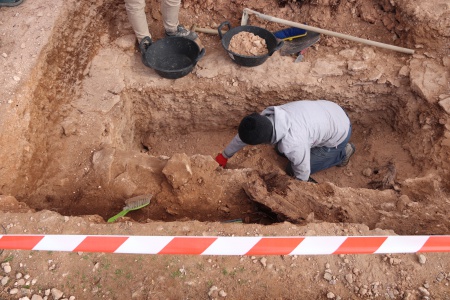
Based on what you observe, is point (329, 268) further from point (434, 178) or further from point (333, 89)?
point (333, 89)

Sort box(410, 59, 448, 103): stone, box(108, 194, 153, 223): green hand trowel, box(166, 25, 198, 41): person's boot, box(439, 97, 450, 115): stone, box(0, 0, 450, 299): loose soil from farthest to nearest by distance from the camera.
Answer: box(166, 25, 198, 41): person's boot
box(410, 59, 448, 103): stone
box(439, 97, 450, 115): stone
box(108, 194, 153, 223): green hand trowel
box(0, 0, 450, 299): loose soil

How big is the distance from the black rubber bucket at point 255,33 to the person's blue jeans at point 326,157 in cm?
123

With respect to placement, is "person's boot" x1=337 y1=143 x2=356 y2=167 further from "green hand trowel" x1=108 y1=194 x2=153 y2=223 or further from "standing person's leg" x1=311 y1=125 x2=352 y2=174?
"green hand trowel" x1=108 y1=194 x2=153 y2=223

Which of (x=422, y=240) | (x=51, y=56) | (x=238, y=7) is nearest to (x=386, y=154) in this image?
(x=422, y=240)

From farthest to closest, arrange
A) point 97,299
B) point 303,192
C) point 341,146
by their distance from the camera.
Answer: point 341,146 → point 303,192 → point 97,299

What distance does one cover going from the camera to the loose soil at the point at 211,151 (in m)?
2.59

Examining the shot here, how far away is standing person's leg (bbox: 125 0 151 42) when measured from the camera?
3867 millimetres

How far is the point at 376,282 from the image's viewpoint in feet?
8.51

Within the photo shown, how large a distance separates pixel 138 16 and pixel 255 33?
139 cm

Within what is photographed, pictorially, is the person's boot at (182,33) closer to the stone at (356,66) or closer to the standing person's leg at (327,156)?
the stone at (356,66)

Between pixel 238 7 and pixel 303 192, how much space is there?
2659 mm

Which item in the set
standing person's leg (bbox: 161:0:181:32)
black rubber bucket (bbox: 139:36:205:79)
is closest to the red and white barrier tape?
black rubber bucket (bbox: 139:36:205:79)

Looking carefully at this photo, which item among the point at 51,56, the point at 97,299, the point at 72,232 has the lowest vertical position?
the point at 97,299

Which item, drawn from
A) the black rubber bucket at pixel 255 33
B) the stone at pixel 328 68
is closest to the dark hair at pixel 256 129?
the black rubber bucket at pixel 255 33
